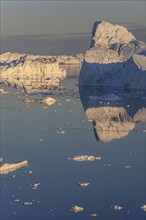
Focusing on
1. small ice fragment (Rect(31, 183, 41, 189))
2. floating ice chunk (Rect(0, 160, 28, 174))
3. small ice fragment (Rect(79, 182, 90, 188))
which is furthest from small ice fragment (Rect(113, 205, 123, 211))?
floating ice chunk (Rect(0, 160, 28, 174))

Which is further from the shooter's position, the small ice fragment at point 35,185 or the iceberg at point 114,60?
the iceberg at point 114,60

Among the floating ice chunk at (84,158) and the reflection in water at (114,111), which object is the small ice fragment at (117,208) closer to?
the floating ice chunk at (84,158)

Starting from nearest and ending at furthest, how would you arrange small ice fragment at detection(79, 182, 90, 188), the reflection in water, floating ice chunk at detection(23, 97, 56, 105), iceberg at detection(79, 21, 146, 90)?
small ice fragment at detection(79, 182, 90, 188) < the reflection in water < floating ice chunk at detection(23, 97, 56, 105) < iceberg at detection(79, 21, 146, 90)

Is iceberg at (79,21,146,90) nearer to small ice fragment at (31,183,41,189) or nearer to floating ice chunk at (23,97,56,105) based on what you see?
floating ice chunk at (23,97,56,105)

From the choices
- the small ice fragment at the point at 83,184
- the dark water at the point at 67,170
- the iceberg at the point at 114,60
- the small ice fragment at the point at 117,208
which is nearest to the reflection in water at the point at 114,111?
the dark water at the point at 67,170

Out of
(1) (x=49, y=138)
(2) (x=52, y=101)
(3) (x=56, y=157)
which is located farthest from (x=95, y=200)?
(2) (x=52, y=101)

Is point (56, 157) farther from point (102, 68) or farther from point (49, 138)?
point (102, 68)
